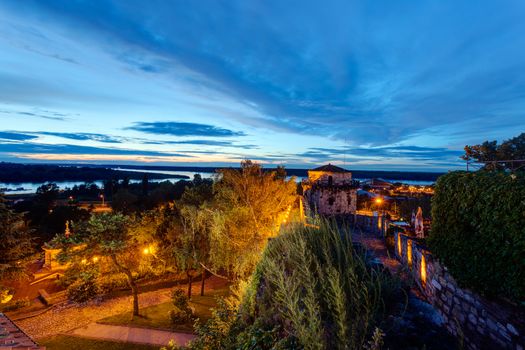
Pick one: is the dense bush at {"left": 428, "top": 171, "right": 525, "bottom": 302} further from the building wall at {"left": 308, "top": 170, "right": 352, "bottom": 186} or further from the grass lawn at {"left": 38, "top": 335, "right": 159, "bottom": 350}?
the building wall at {"left": 308, "top": 170, "right": 352, "bottom": 186}

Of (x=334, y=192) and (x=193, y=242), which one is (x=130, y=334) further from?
(x=334, y=192)

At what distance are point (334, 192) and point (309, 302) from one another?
23.1m

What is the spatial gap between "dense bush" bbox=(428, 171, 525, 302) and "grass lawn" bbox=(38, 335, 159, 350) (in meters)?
10.2

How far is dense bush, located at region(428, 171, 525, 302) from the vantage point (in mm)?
4078

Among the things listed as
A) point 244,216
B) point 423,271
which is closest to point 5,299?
point 244,216

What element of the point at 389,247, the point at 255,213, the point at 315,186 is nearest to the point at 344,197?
the point at 315,186

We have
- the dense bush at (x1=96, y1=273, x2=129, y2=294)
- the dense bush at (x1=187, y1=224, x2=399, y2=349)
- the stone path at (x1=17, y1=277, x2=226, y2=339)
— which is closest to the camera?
the dense bush at (x1=187, y1=224, x2=399, y2=349)

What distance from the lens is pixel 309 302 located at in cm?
268

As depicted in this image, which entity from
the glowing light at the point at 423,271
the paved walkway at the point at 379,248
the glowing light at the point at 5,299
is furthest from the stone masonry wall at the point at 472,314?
the glowing light at the point at 5,299

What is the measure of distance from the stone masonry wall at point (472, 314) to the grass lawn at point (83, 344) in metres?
9.45

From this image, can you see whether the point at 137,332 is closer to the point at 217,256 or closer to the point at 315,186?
the point at 217,256

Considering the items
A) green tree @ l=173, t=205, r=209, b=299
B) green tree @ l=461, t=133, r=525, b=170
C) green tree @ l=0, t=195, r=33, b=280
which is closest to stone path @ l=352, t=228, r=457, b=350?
green tree @ l=173, t=205, r=209, b=299

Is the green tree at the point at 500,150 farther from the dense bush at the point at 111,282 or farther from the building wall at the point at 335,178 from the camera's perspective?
the dense bush at the point at 111,282

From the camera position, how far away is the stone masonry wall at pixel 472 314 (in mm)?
4207
